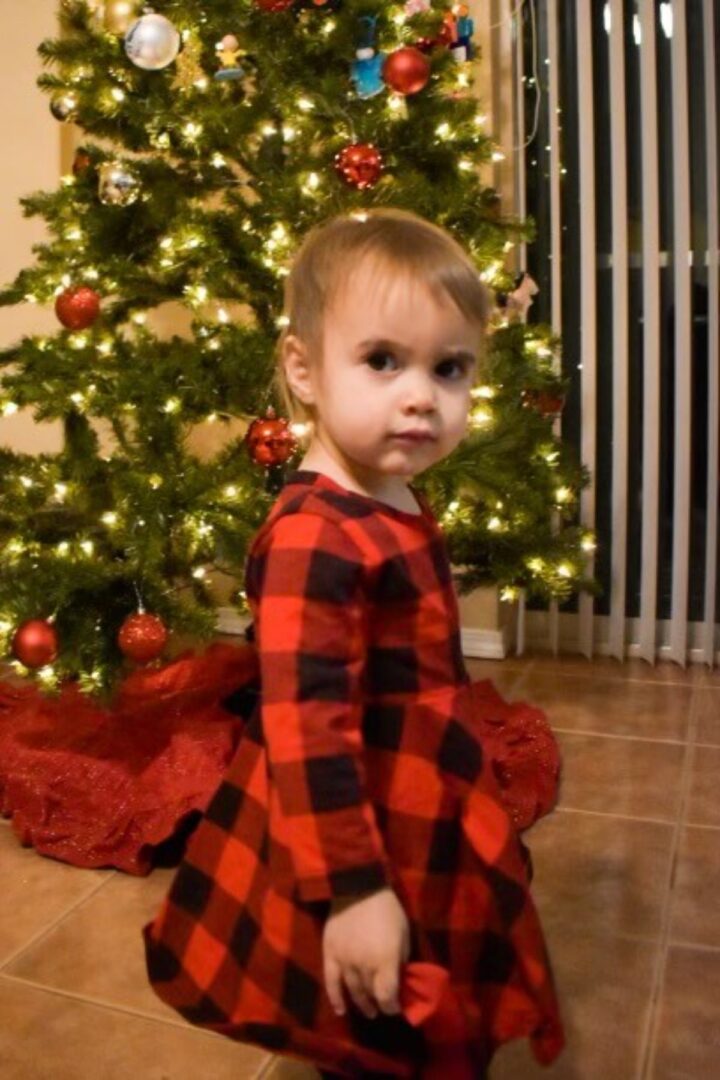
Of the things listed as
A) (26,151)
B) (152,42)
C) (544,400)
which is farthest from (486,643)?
(26,151)

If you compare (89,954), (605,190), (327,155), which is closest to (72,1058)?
(89,954)

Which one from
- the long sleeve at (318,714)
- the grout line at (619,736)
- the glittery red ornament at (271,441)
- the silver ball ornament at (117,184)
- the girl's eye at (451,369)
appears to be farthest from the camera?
the grout line at (619,736)

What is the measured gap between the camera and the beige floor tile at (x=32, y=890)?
154cm

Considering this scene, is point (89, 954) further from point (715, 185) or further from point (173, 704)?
point (715, 185)

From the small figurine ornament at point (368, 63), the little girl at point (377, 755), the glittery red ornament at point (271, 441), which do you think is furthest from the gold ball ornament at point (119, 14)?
the little girl at point (377, 755)

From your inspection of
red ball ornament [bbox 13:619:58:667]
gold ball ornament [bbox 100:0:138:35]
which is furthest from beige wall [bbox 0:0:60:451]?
red ball ornament [bbox 13:619:58:667]

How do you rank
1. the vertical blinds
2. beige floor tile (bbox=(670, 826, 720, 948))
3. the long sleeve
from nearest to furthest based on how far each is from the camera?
the long sleeve
beige floor tile (bbox=(670, 826, 720, 948))
the vertical blinds

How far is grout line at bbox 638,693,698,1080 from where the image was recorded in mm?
1243

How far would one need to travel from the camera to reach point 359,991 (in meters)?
0.74

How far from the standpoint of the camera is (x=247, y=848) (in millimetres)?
821

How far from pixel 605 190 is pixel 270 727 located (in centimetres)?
232

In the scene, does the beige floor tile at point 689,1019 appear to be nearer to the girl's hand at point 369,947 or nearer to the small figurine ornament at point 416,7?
the girl's hand at point 369,947

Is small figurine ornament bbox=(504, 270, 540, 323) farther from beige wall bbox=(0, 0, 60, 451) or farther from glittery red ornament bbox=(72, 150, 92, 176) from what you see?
beige wall bbox=(0, 0, 60, 451)

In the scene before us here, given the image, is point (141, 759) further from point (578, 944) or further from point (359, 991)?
point (359, 991)
